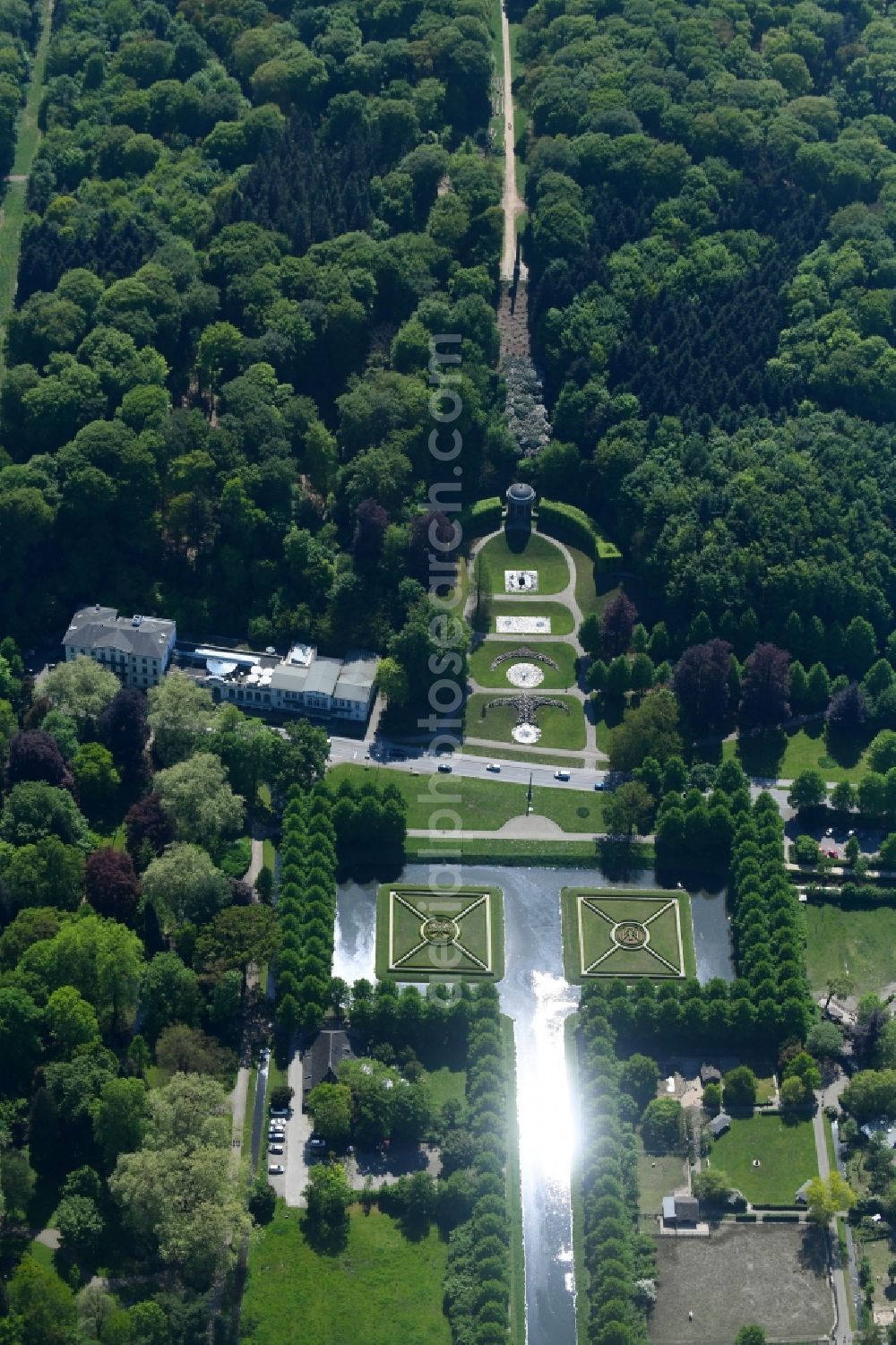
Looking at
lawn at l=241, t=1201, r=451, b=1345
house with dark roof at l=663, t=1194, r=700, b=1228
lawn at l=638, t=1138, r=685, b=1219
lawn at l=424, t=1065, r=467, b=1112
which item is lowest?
lawn at l=241, t=1201, r=451, b=1345

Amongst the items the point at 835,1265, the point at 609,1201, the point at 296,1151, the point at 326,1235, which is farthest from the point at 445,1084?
the point at 835,1265

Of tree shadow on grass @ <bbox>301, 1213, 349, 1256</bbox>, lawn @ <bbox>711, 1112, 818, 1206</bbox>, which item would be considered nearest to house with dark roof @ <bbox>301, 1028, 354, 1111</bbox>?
tree shadow on grass @ <bbox>301, 1213, 349, 1256</bbox>

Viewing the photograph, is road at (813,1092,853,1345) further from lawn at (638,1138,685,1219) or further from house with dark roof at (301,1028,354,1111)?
house with dark roof at (301,1028,354,1111)

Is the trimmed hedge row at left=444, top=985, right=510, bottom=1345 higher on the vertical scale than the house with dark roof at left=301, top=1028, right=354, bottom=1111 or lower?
lower

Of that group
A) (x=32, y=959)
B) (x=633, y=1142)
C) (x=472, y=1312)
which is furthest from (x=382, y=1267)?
(x=32, y=959)

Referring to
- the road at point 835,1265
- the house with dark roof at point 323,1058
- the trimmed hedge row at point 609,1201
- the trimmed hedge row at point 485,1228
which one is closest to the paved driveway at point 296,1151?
A: the house with dark roof at point 323,1058

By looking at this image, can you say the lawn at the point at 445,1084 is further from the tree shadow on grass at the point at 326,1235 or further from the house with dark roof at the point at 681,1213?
the house with dark roof at the point at 681,1213
